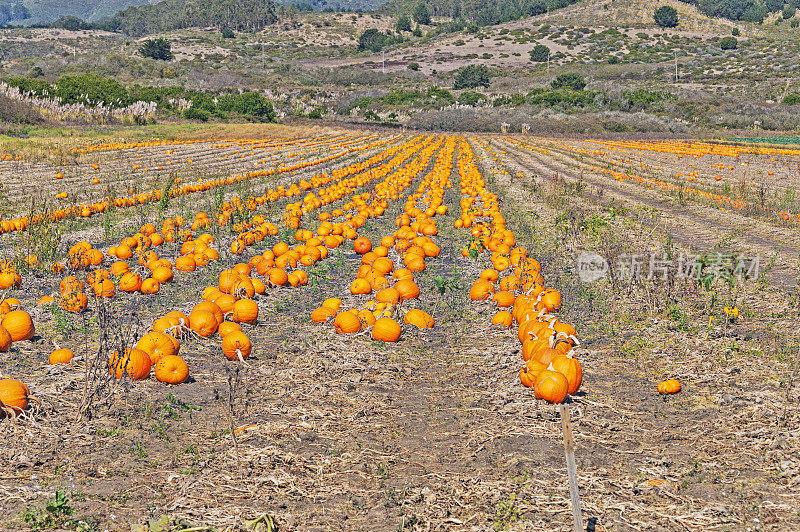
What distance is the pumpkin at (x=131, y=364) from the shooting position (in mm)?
5762

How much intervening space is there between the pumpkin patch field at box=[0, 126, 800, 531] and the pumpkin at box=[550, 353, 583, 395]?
0.11 ft

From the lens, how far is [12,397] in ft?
16.7

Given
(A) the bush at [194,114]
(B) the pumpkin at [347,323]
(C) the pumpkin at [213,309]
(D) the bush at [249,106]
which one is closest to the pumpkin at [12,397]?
(C) the pumpkin at [213,309]

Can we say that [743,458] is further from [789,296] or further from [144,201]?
[144,201]

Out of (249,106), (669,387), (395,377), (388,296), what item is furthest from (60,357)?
(249,106)

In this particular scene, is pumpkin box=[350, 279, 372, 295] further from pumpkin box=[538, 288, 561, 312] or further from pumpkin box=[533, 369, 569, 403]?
pumpkin box=[533, 369, 569, 403]

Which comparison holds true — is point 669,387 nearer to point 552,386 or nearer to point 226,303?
point 552,386

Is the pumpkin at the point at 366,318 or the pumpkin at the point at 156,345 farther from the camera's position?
the pumpkin at the point at 366,318

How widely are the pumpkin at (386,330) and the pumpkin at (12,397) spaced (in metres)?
3.66

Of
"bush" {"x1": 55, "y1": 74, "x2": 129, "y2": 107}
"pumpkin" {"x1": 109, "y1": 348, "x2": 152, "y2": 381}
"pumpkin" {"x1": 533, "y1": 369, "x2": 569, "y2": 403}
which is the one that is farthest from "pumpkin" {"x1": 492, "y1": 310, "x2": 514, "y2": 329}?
"bush" {"x1": 55, "y1": 74, "x2": 129, "y2": 107}

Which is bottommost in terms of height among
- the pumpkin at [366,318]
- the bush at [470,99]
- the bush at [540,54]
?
the pumpkin at [366,318]

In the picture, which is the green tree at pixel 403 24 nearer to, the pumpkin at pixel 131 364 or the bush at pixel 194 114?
the bush at pixel 194 114

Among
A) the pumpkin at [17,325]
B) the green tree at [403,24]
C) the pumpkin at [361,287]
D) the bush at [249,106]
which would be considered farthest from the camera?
the green tree at [403,24]

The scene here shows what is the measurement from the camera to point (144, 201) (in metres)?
15.7
